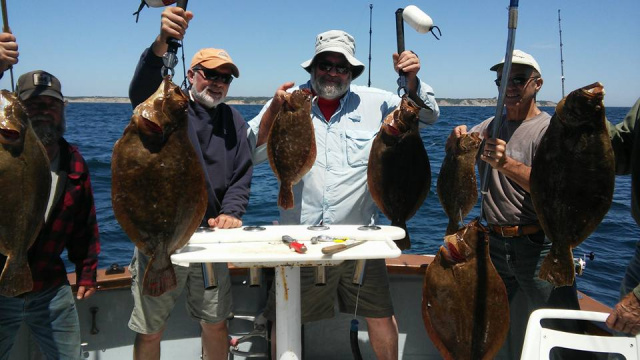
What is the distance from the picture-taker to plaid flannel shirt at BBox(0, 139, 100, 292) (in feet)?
11.5

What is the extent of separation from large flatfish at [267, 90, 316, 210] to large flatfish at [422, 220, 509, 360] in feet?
3.88

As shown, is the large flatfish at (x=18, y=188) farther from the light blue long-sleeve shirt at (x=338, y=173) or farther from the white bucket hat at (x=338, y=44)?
the white bucket hat at (x=338, y=44)

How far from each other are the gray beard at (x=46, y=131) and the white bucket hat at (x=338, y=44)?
75.2 inches

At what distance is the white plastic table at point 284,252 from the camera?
265 cm

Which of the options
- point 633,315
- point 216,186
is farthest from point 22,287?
point 633,315

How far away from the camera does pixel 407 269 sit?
475cm

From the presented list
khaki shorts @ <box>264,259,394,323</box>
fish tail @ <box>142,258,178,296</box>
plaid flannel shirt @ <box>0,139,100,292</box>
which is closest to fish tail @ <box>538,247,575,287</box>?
khaki shorts @ <box>264,259,394,323</box>

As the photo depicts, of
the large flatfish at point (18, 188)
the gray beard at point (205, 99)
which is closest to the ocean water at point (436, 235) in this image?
the gray beard at point (205, 99)

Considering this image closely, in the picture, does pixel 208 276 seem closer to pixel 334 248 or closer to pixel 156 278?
pixel 156 278

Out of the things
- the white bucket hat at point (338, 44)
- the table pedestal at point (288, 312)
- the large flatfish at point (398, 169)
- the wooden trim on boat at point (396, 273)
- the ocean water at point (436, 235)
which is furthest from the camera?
the ocean water at point (436, 235)

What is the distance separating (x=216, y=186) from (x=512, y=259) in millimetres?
2341

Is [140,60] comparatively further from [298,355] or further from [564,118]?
[564,118]

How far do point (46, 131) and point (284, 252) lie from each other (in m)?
1.98

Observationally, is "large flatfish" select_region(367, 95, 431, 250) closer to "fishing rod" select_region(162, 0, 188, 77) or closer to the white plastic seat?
the white plastic seat
